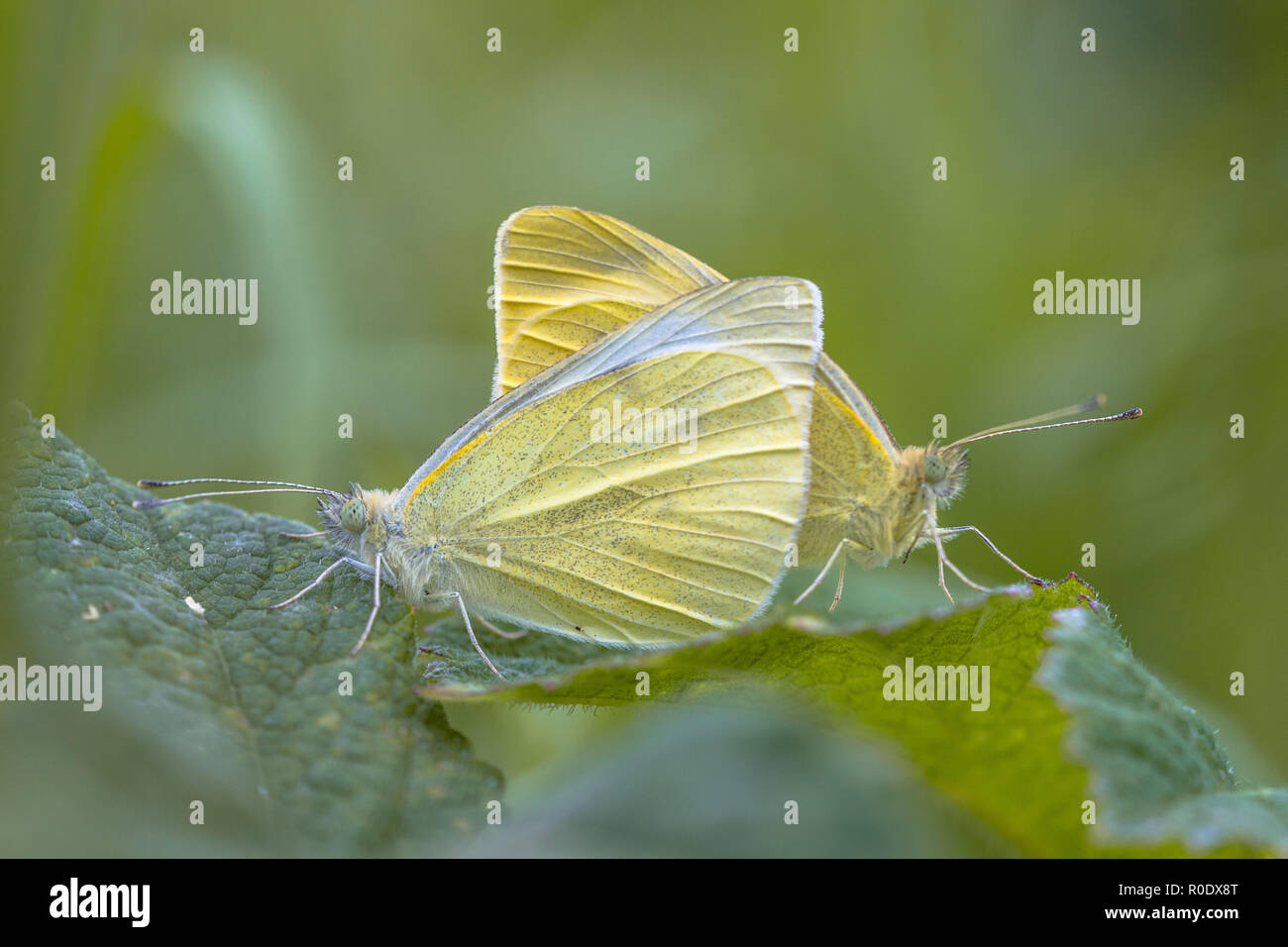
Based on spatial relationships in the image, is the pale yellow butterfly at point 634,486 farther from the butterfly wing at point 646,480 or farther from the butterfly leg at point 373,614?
the butterfly leg at point 373,614

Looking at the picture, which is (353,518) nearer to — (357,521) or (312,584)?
(357,521)

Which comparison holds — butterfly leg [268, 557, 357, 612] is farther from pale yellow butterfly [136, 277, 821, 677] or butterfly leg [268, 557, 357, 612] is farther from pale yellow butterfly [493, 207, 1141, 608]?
pale yellow butterfly [493, 207, 1141, 608]

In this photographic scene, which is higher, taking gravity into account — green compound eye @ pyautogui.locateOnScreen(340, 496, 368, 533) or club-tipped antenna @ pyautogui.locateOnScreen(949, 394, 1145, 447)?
club-tipped antenna @ pyautogui.locateOnScreen(949, 394, 1145, 447)

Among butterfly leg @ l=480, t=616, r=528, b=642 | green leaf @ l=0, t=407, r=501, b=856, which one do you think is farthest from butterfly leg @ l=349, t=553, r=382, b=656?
butterfly leg @ l=480, t=616, r=528, b=642

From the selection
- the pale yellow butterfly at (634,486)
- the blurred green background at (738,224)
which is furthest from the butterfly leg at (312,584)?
the blurred green background at (738,224)

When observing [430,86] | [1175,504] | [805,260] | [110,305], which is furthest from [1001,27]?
[110,305]

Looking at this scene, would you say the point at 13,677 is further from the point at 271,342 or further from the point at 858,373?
the point at 858,373

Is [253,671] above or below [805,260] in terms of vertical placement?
below
